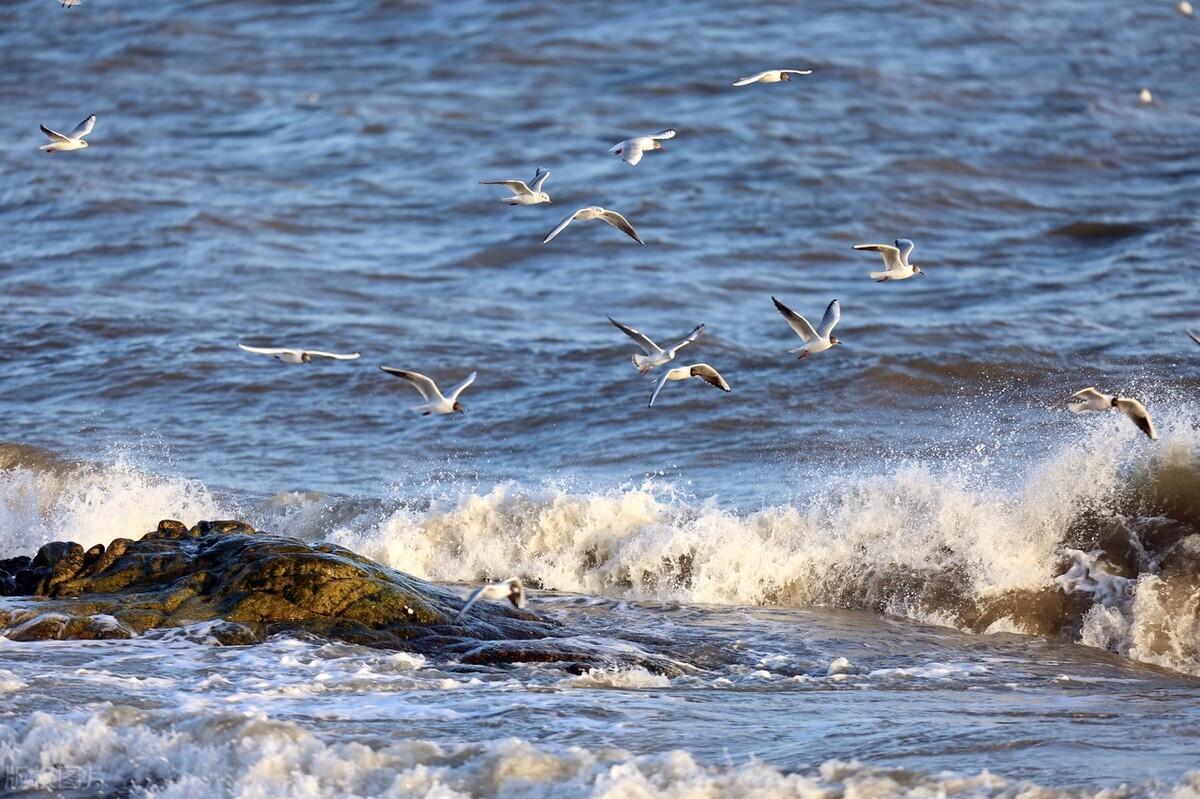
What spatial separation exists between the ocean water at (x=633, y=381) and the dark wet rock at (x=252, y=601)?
22 centimetres

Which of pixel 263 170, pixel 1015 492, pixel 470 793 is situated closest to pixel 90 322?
pixel 263 170

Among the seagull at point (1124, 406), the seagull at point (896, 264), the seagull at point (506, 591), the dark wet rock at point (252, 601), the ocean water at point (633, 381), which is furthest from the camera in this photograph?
the seagull at point (896, 264)

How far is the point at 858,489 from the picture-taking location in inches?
434

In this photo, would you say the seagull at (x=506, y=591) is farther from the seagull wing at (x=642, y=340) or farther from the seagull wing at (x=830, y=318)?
the seagull wing at (x=830, y=318)

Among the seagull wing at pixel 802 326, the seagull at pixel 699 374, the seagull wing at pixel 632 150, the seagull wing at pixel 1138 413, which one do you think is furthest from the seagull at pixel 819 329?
the seagull wing at pixel 1138 413

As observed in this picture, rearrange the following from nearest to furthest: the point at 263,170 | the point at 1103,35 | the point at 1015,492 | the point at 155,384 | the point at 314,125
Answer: the point at 1015,492 → the point at 155,384 → the point at 263,170 → the point at 314,125 → the point at 1103,35

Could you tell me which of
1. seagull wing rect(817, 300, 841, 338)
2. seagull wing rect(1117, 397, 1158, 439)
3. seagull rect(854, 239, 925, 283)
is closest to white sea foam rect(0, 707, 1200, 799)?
seagull wing rect(1117, 397, 1158, 439)

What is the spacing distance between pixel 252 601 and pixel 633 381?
678 cm

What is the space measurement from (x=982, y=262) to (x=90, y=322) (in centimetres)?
919

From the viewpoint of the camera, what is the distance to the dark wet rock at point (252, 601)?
7.92 m

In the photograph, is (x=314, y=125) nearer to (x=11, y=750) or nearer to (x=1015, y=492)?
(x=1015, y=492)

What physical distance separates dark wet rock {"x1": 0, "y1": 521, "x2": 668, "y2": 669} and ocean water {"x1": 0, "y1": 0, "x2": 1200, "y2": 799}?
22 cm

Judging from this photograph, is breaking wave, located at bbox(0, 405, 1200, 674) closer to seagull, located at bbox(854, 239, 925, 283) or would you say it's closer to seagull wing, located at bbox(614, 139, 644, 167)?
seagull, located at bbox(854, 239, 925, 283)

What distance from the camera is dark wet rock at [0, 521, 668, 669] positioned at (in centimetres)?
792
